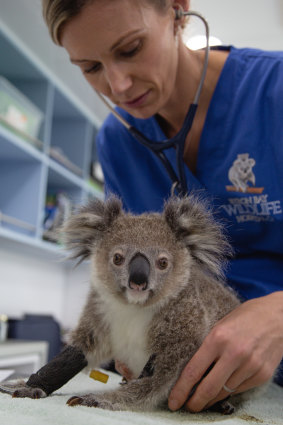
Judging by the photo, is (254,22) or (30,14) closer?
(30,14)

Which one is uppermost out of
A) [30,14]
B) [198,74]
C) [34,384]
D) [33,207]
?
[30,14]

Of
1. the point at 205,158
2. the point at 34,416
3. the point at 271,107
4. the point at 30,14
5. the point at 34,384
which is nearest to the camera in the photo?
the point at 34,416

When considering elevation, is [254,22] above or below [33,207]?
above

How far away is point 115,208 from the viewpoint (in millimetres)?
1180

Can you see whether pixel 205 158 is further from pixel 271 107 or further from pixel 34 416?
pixel 34 416

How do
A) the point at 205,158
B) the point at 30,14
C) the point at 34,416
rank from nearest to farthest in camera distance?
the point at 34,416 → the point at 205,158 → the point at 30,14

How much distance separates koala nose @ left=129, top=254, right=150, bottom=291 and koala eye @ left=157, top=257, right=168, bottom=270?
78 millimetres

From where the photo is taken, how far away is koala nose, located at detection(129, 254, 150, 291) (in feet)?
3.04

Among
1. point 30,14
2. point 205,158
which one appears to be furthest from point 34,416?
point 30,14

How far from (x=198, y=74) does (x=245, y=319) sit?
0.96m

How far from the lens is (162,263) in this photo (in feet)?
3.42

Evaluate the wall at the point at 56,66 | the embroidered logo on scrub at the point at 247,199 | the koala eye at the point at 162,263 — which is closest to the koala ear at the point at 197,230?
the koala eye at the point at 162,263

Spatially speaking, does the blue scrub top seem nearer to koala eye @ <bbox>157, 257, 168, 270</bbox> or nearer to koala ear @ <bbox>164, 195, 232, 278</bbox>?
koala ear @ <bbox>164, 195, 232, 278</bbox>

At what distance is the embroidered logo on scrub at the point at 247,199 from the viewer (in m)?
1.43
